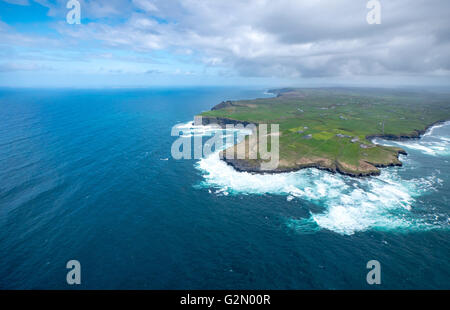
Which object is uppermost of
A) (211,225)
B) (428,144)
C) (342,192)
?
(428,144)

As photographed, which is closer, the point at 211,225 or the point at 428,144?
the point at 211,225

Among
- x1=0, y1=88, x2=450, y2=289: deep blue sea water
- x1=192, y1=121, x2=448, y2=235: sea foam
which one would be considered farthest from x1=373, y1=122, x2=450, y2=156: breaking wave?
x1=192, y1=121, x2=448, y2=235: sea foam

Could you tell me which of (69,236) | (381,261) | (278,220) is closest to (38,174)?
(69,236)

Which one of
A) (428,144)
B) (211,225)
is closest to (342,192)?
(211,225)

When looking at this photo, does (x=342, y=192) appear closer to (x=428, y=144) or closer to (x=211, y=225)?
(x=211, y=225)

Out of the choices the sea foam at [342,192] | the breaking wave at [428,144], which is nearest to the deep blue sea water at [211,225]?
the sea foam at [342,192]

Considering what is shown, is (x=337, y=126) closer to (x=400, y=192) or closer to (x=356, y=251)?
(x=400, y=192)

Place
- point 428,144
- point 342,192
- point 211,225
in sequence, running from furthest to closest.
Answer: point 428,144 < point 342,192 < point 211,225

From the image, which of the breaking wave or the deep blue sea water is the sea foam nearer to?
the deep blue sea water
